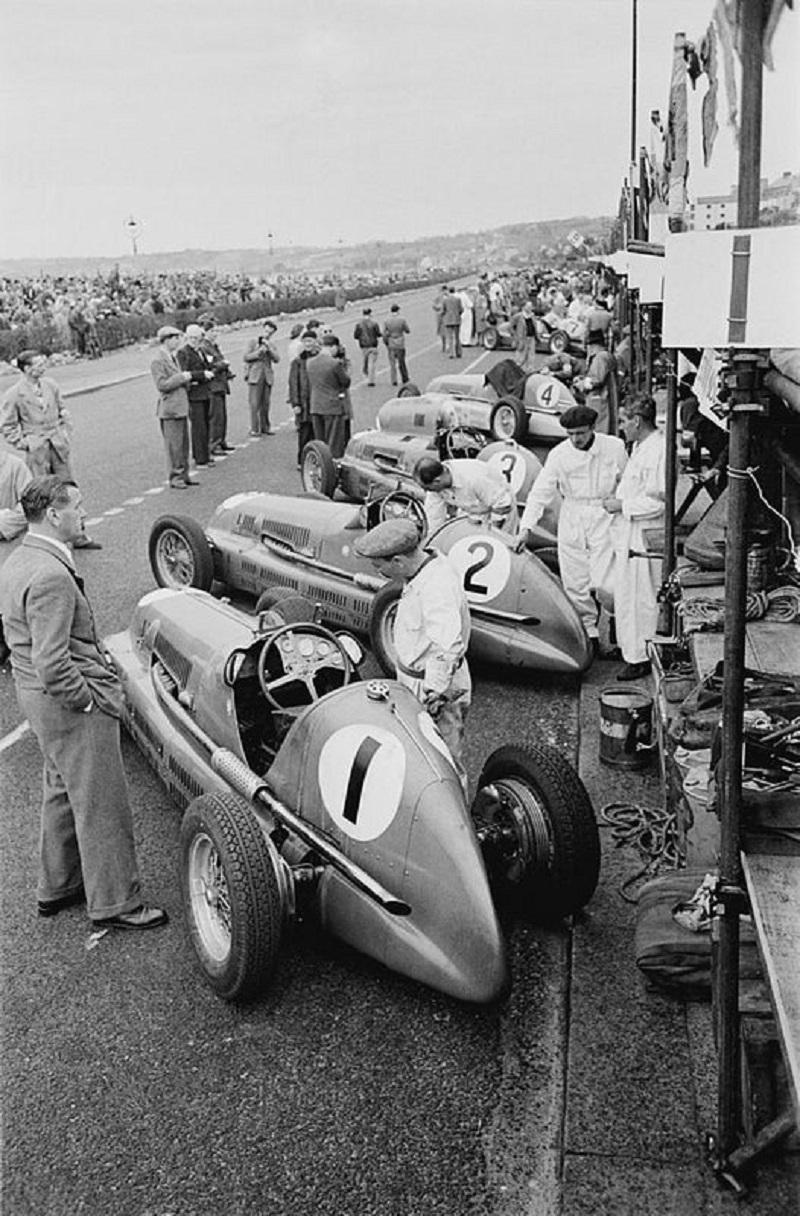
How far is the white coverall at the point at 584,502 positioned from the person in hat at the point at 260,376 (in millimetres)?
10456

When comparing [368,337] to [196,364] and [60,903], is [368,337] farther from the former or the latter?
[60,903]

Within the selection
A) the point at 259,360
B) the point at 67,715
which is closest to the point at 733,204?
the point at 67,715

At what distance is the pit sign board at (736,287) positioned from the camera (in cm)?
297

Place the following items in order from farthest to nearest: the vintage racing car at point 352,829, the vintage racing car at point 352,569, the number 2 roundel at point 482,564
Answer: the number 2 roundel at point 482,564 < the vintage racing car at point 352,569 < the vintage racing car at point 352,829

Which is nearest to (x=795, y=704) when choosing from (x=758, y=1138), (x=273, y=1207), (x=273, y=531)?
(x=758, y=1138)

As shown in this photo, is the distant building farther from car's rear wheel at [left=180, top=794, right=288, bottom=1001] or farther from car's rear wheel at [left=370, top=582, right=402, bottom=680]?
car's rear wheel at [left=370, top=582, right=402, bottom=680]

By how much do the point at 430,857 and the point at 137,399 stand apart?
22322 mm

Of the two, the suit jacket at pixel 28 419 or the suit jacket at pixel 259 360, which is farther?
the suit jacket at pixel 259 360

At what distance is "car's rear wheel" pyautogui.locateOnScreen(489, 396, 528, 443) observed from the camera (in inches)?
623

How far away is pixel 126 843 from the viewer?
500 centimetres

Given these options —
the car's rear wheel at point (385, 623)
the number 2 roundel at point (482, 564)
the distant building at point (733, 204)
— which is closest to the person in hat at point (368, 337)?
the number 2 roundel at point (482, 564)

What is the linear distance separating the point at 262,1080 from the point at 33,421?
8.30m

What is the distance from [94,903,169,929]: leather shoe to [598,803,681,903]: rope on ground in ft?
6.70

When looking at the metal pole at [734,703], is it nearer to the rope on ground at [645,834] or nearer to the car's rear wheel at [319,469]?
the rope on ground at [645,834]
